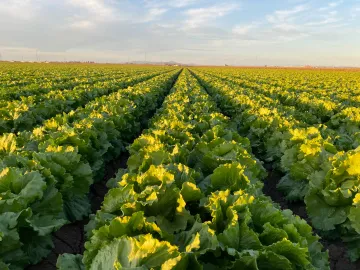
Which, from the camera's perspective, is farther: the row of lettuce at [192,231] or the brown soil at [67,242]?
the brown soil at [67,242]

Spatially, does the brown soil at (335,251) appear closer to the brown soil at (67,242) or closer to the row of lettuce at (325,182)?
the row of lettuce at (325,182)

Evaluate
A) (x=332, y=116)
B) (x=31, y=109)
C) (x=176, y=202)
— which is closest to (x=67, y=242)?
(x=176, y=202)

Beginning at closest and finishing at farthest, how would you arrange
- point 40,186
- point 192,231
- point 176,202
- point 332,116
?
point 192,231
point 176,202
point 40,186
point 332,116

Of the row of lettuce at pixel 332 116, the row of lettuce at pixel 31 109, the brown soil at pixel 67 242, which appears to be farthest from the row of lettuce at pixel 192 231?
the row of lettuce at pixel 31 109

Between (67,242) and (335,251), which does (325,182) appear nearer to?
(335,251)

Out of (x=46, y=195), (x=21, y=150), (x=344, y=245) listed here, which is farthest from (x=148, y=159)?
(x=344, y=245)

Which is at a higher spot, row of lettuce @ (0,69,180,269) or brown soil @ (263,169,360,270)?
row of lettuce @ (0,69,180,269)

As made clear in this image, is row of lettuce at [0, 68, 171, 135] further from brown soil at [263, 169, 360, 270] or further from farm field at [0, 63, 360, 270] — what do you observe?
brown soil at [263, 169, 360, 270]

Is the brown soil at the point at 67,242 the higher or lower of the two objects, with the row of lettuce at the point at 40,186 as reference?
lower

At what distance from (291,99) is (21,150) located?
44.7ft

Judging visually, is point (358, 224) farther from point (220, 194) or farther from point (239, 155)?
point (220, 194)

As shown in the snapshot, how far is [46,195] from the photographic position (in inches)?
157

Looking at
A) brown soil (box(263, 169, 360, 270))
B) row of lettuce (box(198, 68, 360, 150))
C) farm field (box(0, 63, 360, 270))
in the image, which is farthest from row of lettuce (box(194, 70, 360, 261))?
row of lettuce (box(198, 68, 360, 150))

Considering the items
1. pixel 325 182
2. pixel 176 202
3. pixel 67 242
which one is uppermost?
pixel 176 202
